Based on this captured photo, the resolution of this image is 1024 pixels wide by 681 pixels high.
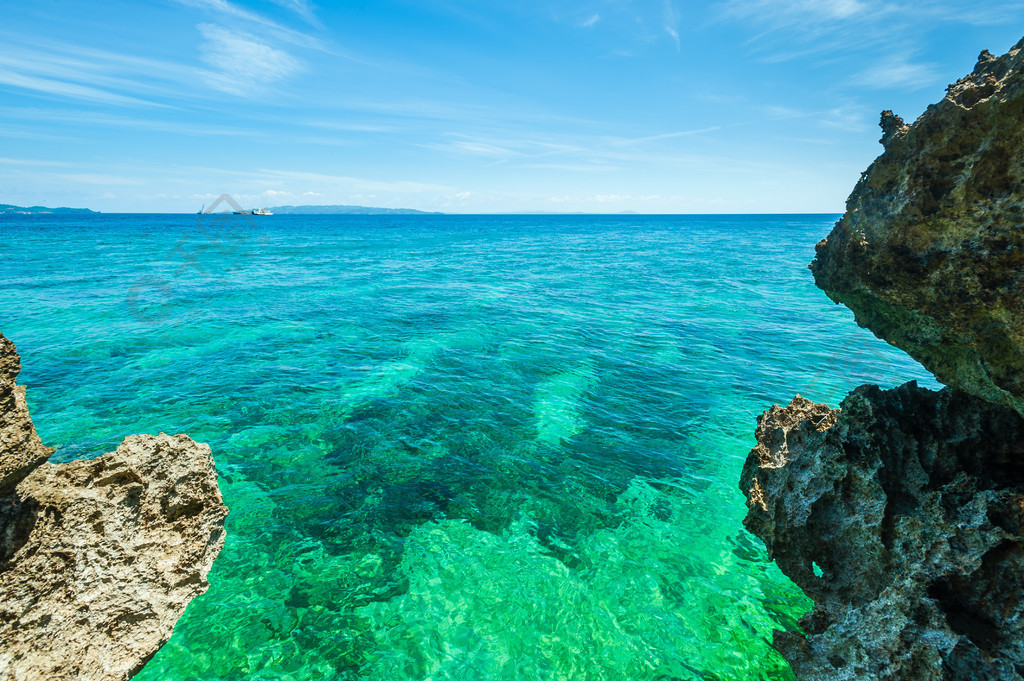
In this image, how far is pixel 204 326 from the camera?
2205 cm

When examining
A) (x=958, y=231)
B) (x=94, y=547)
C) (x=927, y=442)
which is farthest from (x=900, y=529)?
(x=94, y=547)

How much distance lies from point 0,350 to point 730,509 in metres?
11.5

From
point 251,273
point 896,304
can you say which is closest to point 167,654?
point 896,304

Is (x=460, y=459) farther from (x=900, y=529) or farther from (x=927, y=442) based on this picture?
(x=927, y=442)

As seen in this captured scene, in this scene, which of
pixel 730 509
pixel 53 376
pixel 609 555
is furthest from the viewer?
pixel 53 376

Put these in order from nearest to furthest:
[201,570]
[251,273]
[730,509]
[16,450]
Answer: [16,450] < [201,570] < [730,509] < [251,273]

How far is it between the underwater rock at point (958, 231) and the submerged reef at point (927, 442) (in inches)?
0.6

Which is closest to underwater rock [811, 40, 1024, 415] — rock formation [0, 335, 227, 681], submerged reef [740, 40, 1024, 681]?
submerged reef [740, 40, 1024, 681]

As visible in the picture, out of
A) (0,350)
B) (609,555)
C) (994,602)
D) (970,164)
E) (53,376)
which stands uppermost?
(970,164)

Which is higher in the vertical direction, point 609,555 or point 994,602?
point 994,602

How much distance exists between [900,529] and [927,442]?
1170 millimetres

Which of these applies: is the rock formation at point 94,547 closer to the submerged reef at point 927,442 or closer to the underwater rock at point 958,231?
the submerged reef at point 927,442

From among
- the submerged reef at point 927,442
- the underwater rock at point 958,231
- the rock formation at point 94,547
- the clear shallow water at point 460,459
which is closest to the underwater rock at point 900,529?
the submerged reef at point 927,442

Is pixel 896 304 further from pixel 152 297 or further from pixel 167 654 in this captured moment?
pixel 152 297
